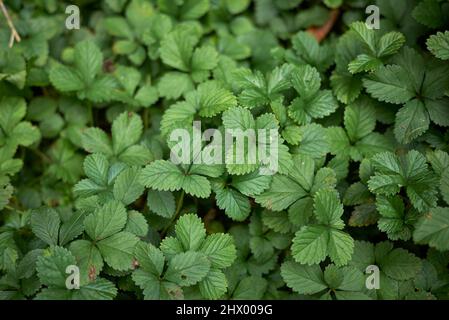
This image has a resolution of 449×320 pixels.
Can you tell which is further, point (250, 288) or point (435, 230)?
point (250, 288)

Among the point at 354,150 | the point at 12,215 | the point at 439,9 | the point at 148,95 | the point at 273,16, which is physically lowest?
the point at 12,215

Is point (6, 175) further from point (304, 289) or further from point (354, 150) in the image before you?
point (354, 150)

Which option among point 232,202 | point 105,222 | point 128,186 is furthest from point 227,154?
point 105,222

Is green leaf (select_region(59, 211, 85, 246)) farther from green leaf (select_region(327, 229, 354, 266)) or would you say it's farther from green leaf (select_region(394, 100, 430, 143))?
green leaf (select_region(394, 100, 430, 143))

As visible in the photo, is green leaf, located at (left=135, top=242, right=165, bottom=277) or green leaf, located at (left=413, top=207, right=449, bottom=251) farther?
green leaf, located at (left=135, top=242, right=165, bottom=277)

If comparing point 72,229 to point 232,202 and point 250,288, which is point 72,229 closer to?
point 232,202

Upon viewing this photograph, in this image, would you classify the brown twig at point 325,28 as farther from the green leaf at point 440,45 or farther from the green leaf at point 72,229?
the green leaf at point 72,229

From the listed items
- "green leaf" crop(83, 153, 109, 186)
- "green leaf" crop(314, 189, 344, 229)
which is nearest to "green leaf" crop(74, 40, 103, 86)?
"green leaf" crop(83, 153, 109, 186)
